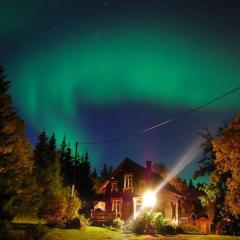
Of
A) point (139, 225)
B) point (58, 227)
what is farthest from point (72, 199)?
point (139, 225)

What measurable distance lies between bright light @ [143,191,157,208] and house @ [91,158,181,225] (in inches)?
25.5

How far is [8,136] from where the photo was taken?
27109 millimetres

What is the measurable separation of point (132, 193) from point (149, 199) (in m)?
3.00

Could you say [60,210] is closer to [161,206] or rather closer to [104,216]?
[104,216]

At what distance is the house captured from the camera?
5391 centimetres

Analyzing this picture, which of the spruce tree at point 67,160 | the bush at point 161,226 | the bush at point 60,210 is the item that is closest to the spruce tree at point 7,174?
the bush at point 60,210

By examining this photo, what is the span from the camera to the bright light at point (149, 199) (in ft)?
173

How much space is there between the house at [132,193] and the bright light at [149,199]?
25.5 inches

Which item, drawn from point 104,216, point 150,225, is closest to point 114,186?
point 104,216

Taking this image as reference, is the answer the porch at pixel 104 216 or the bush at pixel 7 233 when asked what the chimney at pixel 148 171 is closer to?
Answer: the porch at pixel 104 216

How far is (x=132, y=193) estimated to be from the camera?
180ft

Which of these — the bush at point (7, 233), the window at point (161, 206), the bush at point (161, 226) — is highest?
the window at point (161, 206)

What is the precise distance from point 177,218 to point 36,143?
29.6 meters

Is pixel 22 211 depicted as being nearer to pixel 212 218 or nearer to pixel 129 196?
pixel 129 196
